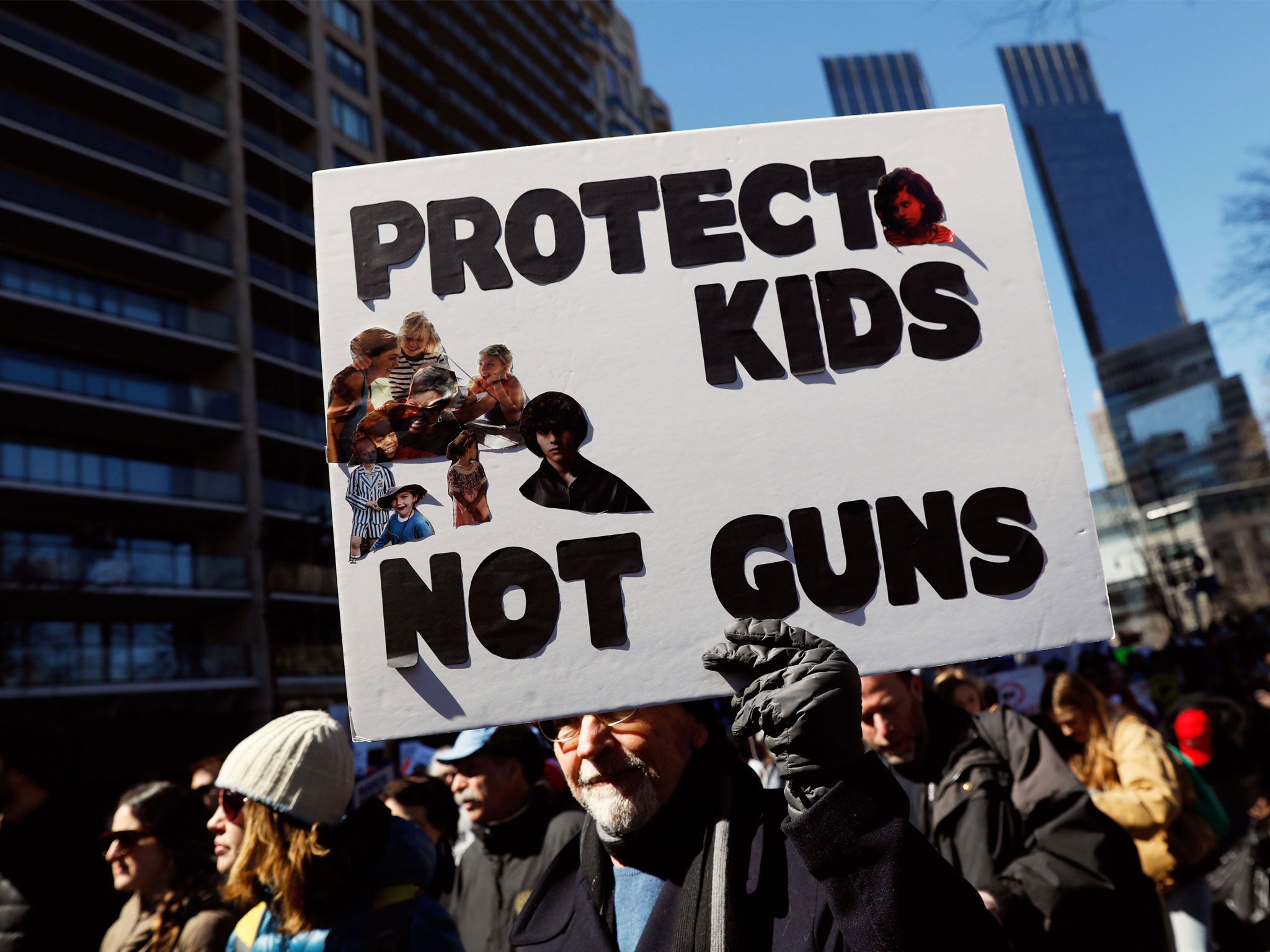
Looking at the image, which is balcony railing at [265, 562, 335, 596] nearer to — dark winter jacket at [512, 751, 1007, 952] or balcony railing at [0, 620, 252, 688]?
balcony railing at [0, 620, 252, 688]

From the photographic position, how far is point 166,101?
3145 cm

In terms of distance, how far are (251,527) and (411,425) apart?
3064cm

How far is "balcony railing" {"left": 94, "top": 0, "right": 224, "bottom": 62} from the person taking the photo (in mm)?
30516

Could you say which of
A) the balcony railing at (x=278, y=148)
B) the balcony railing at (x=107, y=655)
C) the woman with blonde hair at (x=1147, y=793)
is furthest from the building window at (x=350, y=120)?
the woman with blonde hair at (x=1147, y=793)

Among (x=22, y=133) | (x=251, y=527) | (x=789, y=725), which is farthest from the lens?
(x=251, y=527)

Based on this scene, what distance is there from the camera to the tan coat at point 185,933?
9.63ft

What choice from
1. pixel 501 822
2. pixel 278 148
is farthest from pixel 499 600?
pixel 278 148

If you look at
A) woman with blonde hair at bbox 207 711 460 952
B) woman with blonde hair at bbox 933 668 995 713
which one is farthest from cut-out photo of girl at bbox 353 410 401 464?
woman with blonde hair at bbox 933 668 995 713

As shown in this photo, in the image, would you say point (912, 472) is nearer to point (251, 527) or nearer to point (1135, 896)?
point (1135, 896)

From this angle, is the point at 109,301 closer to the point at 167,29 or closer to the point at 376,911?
the point at 167,29

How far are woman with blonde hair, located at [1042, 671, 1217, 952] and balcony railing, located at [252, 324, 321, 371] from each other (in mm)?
31342

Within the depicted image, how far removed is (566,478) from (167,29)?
122 feet

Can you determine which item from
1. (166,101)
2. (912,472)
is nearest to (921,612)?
(912,472)

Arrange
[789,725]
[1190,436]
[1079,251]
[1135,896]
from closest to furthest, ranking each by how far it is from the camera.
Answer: [789,725], [1135,896], [1190,436], [1079,251]
